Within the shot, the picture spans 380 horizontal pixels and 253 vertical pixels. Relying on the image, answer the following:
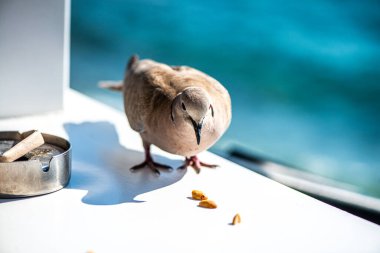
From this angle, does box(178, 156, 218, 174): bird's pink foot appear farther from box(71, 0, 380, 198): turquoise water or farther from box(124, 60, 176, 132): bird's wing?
box(71, 0, 380, 198): turquoise water

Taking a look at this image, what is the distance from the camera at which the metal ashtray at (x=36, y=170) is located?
1.07 m

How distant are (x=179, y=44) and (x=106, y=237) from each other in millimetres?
4257

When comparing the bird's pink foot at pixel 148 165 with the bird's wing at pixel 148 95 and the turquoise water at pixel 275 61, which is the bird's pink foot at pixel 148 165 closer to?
the bird's wing at pixel 148 95

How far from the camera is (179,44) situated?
16.6 feet

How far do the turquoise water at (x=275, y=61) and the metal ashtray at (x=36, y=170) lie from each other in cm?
264

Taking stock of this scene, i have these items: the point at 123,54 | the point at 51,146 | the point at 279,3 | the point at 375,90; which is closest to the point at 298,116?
the point at 375,90

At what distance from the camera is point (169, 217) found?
1142 mm

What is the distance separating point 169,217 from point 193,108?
0.33 metres

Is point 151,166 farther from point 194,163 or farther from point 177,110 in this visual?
point 177,110

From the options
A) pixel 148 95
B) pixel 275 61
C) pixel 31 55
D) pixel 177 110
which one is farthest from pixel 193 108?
pixel 275 61

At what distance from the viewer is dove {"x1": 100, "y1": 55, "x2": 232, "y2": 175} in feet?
4.22

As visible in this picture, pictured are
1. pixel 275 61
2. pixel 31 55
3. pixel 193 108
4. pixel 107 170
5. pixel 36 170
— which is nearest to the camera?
pixel 36 170

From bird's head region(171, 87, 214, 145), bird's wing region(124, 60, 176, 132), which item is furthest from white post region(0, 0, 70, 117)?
bird's head region(171, 87, 214, 145)

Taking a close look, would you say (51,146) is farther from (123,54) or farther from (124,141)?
(123,54)
